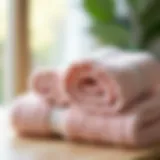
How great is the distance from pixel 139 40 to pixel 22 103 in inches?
→ 17.4

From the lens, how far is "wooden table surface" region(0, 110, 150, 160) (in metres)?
0.99

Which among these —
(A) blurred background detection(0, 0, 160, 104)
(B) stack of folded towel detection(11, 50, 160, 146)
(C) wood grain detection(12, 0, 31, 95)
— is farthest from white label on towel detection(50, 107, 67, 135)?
(C) wood grain detection(12, 0, 31, 95)

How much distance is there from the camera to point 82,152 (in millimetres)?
1021

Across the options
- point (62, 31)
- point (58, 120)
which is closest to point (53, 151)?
point (58, 120)

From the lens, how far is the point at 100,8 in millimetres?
1435

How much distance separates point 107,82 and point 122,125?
94 millimetres

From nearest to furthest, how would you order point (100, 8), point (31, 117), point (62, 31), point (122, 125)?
point (122, 125)
point (31, 117)
point (100, 8)
point (62, 31)

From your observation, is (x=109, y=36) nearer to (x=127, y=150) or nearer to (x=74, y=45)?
(x=74, y=45)

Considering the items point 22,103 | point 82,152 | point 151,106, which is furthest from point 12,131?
point 151,106

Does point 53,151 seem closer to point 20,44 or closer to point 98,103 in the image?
point 98,103

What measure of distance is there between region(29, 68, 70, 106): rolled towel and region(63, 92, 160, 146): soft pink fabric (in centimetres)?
5

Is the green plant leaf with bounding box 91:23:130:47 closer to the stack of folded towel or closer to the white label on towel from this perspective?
the stack of folded towel

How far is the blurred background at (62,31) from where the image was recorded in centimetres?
144

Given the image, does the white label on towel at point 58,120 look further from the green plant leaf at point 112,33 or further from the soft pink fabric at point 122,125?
the green plant leaf at point 112,33
